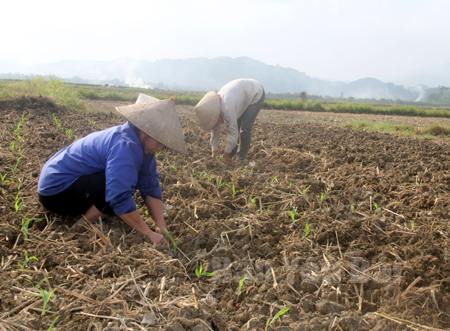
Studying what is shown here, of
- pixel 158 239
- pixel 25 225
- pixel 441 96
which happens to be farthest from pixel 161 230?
pixel 441 96

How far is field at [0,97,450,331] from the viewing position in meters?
1.55

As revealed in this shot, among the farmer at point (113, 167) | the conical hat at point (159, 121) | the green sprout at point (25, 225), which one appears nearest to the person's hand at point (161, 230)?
the farmer at point (113, 167)

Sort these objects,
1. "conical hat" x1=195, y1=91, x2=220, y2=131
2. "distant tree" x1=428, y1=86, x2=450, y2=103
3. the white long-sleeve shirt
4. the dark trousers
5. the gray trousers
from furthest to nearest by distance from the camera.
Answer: "distant tree" x1=428, y1=86, x2=450, y2=103
the gray trousers
the white long-sleeve shirt
"conical hat" x1=195, y1=91, x2=220, y2=131
the dark trousers

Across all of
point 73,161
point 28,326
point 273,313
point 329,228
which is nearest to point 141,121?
point 73,161

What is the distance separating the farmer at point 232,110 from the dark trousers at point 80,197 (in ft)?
5.90

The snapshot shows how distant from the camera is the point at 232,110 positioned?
12.8ft

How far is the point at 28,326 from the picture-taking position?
1.37 meters

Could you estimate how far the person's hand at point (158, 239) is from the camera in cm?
219

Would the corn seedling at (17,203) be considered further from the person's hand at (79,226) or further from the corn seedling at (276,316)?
the corn seedling at (276,316)

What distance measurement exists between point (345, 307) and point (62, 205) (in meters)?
2.13

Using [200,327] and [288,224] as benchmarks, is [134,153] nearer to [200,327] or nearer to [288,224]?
[200,327]

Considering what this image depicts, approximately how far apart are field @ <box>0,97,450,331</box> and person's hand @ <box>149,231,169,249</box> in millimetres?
79

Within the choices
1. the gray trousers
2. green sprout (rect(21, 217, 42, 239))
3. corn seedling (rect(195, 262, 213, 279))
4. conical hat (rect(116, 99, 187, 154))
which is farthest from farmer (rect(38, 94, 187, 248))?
the gray trousers

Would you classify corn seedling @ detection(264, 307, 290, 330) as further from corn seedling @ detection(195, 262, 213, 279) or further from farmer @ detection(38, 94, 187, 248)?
farmer @ detection(38, 94, 187, 248)
